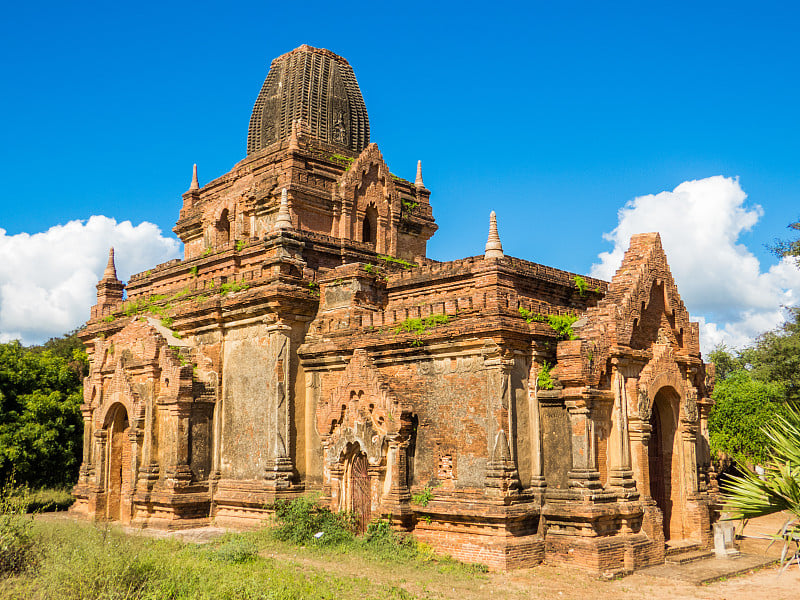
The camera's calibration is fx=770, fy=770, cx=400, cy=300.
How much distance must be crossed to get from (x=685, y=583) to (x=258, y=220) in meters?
16.5

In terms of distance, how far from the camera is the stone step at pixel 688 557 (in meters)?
16.7

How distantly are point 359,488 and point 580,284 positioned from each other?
8245mm

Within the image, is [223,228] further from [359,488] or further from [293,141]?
[359,488]

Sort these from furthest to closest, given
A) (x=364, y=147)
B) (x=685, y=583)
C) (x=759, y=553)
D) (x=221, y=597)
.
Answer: (x=364, y=147) < (x=759, y=553) < (x=685, y=583) < (x=221, y=597)

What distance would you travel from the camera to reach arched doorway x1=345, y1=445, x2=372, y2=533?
18.3 meters

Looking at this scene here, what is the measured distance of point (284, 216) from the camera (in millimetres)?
21828

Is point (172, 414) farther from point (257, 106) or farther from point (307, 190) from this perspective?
point (257, 106)

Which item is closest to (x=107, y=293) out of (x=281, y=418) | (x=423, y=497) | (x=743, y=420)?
(x=281, y=418)

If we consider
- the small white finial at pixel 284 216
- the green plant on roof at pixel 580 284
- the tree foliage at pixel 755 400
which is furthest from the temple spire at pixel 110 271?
the tree foliage at pixel 755 400

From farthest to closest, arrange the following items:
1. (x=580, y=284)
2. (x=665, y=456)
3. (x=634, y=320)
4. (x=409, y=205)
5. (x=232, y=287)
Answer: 1. (x=409, y=205)
2. (x=232, y=287)
3. (x=580, y=284)
4. (x=665, y=456)
5. (x=634, y=320)

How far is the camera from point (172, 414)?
2108 centimetres

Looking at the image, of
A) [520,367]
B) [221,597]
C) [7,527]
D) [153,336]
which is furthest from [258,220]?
[221,597]

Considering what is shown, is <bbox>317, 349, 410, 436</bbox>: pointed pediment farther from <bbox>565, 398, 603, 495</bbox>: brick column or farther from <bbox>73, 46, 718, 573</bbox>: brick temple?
<bbox>565, 398, 603, 495</bbox>: brick column

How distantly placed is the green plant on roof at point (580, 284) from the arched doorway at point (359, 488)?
7598 mm
